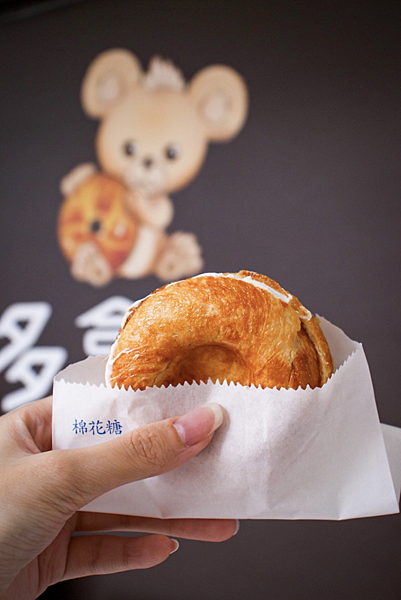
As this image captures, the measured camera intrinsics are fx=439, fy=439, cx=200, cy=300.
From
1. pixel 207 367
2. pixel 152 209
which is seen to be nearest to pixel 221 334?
pixel 207 367

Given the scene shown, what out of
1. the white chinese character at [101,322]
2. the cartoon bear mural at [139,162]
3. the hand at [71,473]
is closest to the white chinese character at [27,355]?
the white chinese character at [101,322]

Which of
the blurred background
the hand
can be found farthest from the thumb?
the blurred background

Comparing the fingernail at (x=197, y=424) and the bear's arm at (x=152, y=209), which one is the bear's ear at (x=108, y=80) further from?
the fingernail at (x=197, y=424)

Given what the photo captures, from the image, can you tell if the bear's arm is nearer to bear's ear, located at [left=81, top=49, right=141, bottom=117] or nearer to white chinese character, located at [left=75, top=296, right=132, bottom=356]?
white chinese character, located at [left=75, top=296, right=132, bottom=356]

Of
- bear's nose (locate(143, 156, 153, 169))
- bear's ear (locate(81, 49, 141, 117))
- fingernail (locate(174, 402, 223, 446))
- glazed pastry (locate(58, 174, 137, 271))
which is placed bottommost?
fingernail (locate(174, 402, 223, 446))

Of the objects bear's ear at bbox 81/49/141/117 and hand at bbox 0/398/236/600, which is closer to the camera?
hand at bbox 0/398/236/600

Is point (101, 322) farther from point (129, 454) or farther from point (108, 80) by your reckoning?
point (129, 454)

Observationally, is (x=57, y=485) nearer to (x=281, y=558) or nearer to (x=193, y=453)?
(x=193, y=453)

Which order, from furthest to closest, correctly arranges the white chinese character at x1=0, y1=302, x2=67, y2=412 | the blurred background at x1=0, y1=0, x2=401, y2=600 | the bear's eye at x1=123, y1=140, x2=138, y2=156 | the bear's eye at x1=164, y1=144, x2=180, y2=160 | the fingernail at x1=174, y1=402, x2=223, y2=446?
the white chinese character at x1=0, y1=302, x2=67, y2=412, the bear's eye at x1=123, y1=140, x2=138, y2=156, the bear's eye at x1=164, y1=144, x2=180, y2=160, the blurred background at x1=0, y1=0, x2=401, y2=600, the fingernail at x1=174, y1=402, x2=223, y2=446
